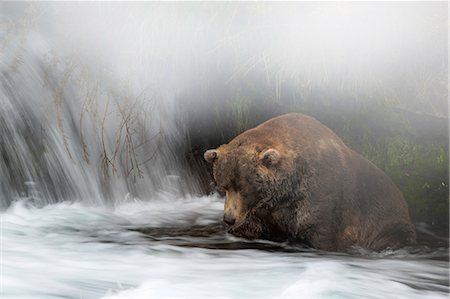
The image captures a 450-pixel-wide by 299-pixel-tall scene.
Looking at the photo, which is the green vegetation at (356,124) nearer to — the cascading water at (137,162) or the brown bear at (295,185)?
the cascading water at (137,162)

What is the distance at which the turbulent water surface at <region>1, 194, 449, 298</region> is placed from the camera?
9.86 ft

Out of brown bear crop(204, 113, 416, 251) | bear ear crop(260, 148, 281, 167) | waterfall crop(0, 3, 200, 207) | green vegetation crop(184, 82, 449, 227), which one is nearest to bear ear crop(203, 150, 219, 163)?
brown bear crop(204, 113, 416, 251)

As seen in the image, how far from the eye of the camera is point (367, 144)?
6117 mm

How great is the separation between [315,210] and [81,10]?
3.13 metres

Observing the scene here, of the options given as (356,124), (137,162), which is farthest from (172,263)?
(356,124)

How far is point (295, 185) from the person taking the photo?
166 inches

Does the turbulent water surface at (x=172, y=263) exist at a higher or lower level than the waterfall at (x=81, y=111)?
lower

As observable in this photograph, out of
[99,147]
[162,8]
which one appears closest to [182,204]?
[99,147]

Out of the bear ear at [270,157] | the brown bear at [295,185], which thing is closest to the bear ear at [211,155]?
the brown bear at [295,185]

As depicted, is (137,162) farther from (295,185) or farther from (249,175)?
(295,185)

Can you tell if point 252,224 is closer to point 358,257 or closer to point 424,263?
point 358,257

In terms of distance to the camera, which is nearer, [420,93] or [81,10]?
[81,10]

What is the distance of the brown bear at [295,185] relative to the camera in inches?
163

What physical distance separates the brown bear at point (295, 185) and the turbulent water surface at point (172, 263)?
0.13m
